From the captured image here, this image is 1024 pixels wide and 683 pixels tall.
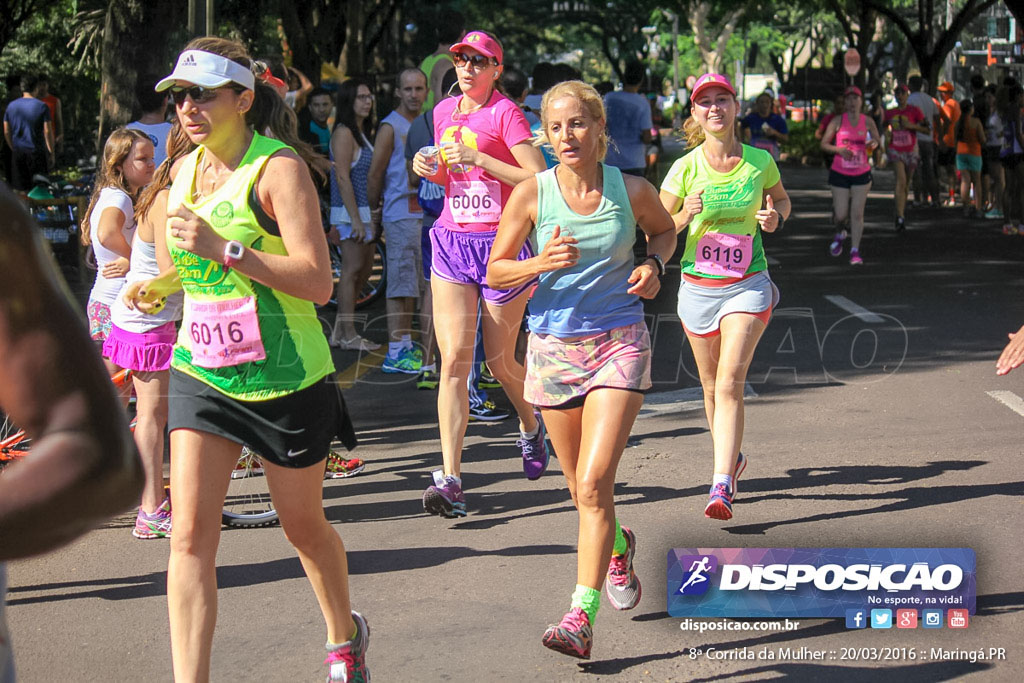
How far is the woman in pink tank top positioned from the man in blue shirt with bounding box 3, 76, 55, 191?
9.20 m

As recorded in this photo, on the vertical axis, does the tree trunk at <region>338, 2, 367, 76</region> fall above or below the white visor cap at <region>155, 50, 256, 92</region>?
below

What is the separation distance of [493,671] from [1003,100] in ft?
53.6

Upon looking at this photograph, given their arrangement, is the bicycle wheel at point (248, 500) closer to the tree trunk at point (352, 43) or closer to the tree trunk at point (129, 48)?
the tree trunk at point (129, 48)

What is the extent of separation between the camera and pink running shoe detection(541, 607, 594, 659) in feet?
13.9

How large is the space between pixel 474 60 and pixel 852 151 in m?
9.16

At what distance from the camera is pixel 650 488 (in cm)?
660

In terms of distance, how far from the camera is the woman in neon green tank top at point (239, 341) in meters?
3.69

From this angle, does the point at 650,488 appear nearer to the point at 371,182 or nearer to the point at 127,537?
the point at 127,537

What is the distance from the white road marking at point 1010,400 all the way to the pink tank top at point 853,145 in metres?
6.04

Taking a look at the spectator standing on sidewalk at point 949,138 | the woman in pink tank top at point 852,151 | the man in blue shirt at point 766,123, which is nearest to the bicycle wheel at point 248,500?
the woman in pink tank top at point 852,151

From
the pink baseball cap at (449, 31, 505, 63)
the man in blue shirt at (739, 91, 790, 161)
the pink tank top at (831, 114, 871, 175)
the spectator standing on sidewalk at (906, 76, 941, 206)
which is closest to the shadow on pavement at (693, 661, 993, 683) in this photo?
the pink baseball cap at (449, 31, 505, 63)

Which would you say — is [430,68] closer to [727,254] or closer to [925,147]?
[727,254]

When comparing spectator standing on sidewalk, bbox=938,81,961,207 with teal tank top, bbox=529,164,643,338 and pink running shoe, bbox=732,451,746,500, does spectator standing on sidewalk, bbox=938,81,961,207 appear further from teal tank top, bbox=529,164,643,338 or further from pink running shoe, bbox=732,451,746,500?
teal tank top, bbox=529,164,643,338

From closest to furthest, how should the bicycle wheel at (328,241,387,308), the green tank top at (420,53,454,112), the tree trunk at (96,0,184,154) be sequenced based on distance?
the green tank top at (420,53,454,112) < the bicycle wheel at (328,241,387,308) < the tree trunk at (96,0,184,154)
